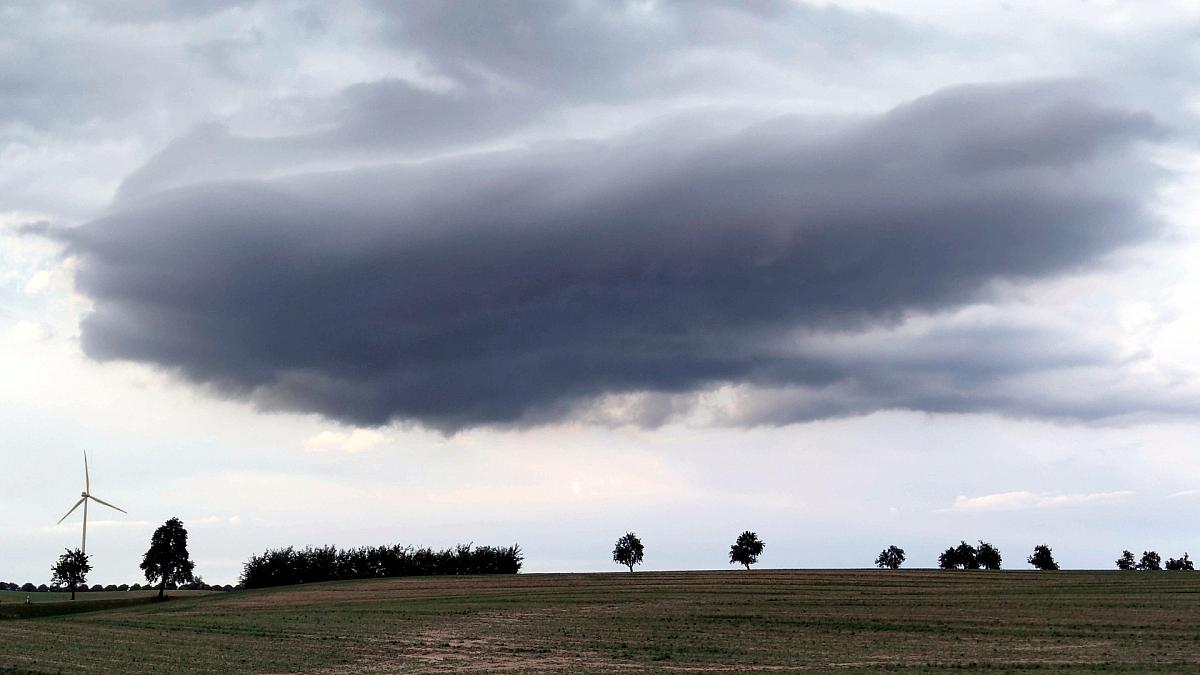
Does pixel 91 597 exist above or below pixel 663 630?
below

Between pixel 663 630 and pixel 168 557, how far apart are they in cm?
9102

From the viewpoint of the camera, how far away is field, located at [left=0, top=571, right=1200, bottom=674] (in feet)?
183

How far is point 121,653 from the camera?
62062mm

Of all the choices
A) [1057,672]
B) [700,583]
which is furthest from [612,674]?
[700,583]

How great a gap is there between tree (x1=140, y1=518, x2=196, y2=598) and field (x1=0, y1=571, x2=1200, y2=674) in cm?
1537

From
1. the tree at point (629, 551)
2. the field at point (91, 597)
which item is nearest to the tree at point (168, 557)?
the field at point (91, 597)

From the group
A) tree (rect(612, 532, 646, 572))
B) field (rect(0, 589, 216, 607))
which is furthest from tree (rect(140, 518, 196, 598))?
tree (rect(612, 532, 646, 572))

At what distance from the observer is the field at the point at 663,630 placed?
183 feet

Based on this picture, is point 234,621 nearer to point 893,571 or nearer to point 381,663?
point 381,663

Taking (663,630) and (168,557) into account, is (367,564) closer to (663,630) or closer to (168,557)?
(168,557)

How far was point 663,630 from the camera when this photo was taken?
75.5 metres

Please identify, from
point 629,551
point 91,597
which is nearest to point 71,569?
point 91,597

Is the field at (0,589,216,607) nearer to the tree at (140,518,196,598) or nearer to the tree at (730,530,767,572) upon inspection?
the tree at (140,518,196,598)

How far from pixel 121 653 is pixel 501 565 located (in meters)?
131
